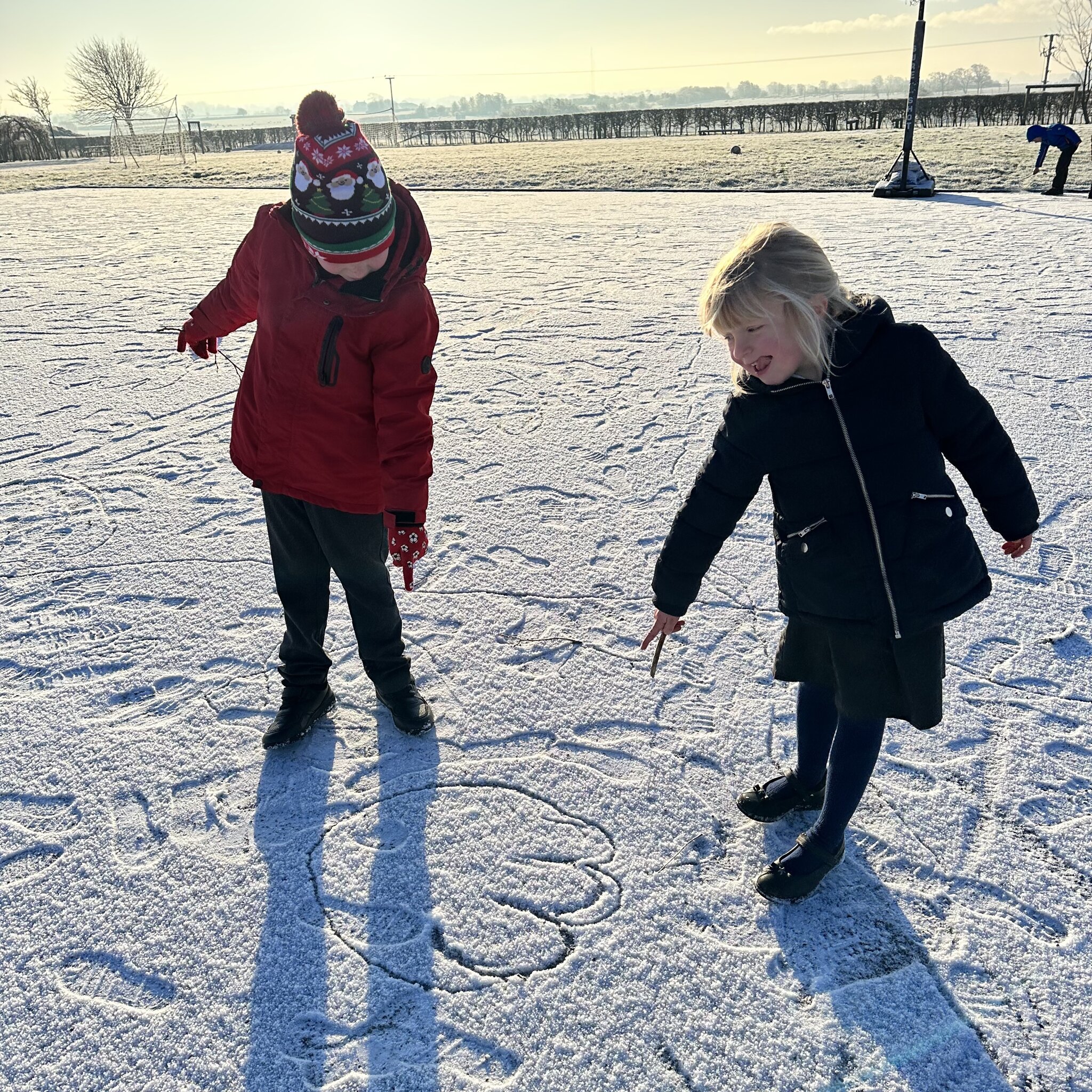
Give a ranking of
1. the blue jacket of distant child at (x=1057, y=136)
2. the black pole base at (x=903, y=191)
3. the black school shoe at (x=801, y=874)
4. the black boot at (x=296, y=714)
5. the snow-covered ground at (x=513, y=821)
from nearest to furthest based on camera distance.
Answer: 1. the snow-covered ground at (x=513, y=821)
2. the black school shoe at (x=801, y=874)
3. the black boot at (x=296, y=714)
4. the blue jacket of distant child at (x=1057, y=136)
5. the black pole base at (x=903, y=191)

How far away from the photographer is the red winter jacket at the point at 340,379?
7.04 feet

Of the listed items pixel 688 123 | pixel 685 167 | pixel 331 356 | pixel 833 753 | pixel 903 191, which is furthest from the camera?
pixel 688 123

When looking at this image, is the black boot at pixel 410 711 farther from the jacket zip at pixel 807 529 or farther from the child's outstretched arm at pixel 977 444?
the child's outstretched arm at pixel 977 444

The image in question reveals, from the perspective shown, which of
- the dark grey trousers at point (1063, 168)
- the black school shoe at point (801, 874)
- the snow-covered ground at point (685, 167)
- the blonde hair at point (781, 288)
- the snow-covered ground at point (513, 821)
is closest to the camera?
the blonde hair at point (781, 288)

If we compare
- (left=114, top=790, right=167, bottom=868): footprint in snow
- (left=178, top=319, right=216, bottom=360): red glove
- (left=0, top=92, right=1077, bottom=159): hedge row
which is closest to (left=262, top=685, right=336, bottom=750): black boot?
(left=114, top=790, right=167, bottom=868): footprint in snow

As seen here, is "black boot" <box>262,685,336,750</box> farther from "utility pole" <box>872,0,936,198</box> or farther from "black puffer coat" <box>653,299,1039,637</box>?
"utility pole" <box>872,0,936,198</box>

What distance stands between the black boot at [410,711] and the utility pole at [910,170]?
12471mm

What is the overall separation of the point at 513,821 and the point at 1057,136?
43.5 ft

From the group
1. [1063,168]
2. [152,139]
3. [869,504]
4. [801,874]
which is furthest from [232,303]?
[152,139]

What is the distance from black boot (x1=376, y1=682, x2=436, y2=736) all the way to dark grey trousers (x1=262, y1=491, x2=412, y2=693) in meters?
0.03

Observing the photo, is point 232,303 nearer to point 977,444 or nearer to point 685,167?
point 977,444

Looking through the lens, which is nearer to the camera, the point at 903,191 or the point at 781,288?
the point at 781,288

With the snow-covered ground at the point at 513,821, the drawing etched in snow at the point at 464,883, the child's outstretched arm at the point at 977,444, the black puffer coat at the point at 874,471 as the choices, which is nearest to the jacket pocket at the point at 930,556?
the black puffer coat at the point at 874,471

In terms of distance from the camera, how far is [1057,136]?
11.6 metres
